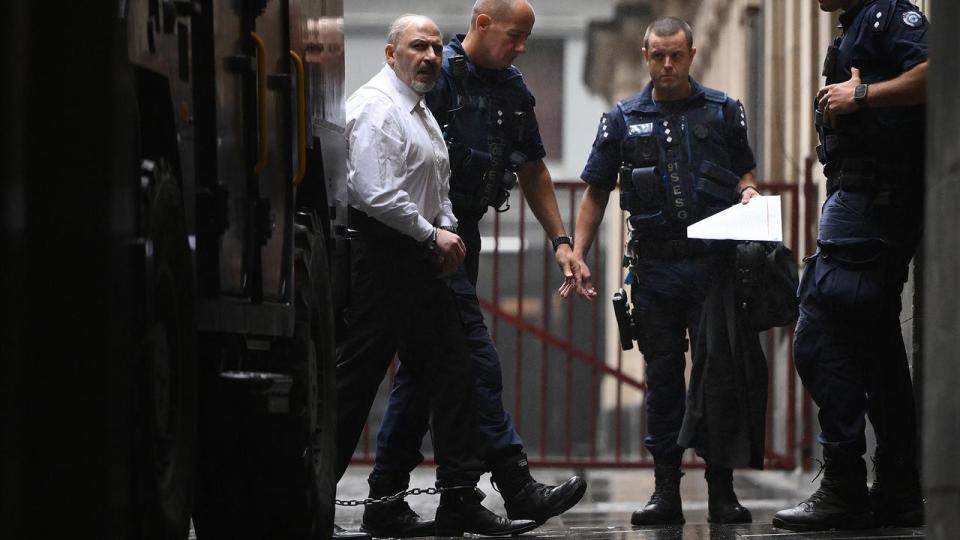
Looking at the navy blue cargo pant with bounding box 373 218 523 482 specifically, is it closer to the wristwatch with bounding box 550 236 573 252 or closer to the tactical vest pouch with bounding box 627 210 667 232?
the wristwatch with bounding box 550 236 573 252

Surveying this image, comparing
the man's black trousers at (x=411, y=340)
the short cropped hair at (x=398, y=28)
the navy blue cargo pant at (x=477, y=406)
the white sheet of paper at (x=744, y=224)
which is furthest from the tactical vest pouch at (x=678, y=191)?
the short cropped hair at (x=398, y=28)

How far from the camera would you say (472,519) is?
712 centimetres

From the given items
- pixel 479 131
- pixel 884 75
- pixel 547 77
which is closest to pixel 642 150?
pixel 479 131

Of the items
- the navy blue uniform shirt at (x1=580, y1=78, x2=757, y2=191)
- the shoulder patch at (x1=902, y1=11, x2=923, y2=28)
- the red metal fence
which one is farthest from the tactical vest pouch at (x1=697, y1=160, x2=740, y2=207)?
the red metal fence

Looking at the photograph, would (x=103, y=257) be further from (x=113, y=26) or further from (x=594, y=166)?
(x=594, y=166)

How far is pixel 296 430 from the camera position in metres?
5.42

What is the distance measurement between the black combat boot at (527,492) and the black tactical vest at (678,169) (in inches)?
44.1

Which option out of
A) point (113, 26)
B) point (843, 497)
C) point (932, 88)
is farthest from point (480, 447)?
point (113, 26)

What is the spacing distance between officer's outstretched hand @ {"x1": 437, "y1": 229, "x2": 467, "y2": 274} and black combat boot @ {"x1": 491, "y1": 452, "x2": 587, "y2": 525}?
775 mm

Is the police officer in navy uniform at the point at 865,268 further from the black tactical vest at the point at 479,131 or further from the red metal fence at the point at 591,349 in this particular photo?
the red metal fence at the point at 591,349

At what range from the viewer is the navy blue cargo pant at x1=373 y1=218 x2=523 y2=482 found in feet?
24.1

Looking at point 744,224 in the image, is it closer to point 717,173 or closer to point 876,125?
point 717,173

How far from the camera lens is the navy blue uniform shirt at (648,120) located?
790cm

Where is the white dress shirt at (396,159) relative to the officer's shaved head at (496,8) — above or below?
below
